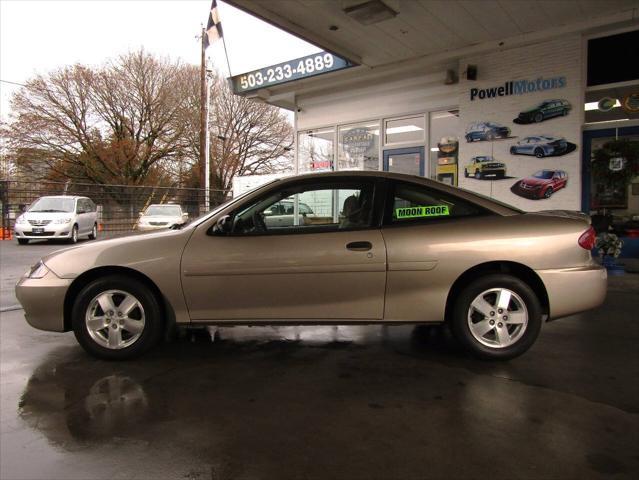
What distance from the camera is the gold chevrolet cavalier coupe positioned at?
394cm

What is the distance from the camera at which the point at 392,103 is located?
10.9 metres

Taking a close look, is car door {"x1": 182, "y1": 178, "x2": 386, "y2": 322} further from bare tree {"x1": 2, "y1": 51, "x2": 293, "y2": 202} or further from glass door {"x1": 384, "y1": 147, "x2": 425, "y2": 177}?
bare tree {"x1": 2, "y1": 51, "x2": 293, "y2": 202}

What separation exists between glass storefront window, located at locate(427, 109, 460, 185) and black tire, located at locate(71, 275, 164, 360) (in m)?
7.38

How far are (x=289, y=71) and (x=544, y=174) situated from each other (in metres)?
5.89

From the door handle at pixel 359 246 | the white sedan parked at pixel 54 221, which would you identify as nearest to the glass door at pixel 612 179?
the door handle at pixel 359 246

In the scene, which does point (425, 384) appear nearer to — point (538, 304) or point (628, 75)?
point (538, 304)

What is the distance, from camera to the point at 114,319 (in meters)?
4.07

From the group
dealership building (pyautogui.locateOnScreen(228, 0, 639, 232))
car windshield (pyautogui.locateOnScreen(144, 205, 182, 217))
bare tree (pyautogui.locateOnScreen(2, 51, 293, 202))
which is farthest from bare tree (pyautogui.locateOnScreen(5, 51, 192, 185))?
dealership building (pyautogui.locateOnScreen(228, 0, 639, 232))

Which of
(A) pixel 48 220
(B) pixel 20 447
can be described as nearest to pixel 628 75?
(B) pixel 20 447

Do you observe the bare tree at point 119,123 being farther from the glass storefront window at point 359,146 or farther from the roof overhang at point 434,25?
the roof overhang at point 434,25

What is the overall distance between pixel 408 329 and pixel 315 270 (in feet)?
5.53

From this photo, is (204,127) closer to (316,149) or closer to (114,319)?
(316,149)

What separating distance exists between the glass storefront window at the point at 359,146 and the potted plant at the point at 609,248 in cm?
490

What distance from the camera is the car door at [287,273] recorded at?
3934mm
